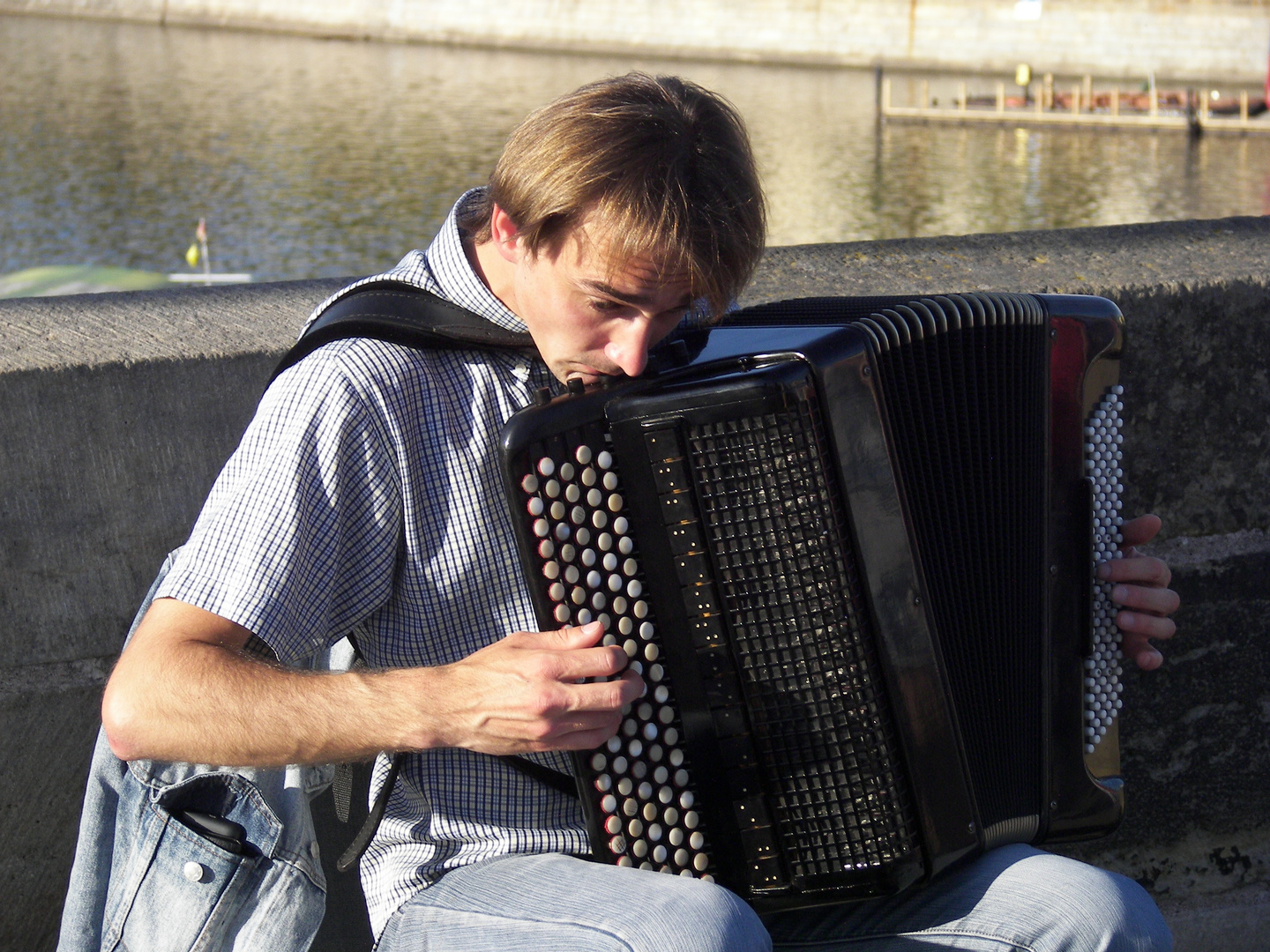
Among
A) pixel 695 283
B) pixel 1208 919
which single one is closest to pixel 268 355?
pixel 695 283

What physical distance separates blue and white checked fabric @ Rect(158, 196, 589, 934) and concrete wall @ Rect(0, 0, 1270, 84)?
40.8 meters

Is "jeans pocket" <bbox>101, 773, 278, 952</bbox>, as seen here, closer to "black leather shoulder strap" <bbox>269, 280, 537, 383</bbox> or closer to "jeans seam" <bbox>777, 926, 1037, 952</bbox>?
"black leather shoulder strap" <bbox>269, 280, 537, 383</bbox>

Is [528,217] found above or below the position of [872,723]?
above

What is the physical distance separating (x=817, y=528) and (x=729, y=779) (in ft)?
1.19

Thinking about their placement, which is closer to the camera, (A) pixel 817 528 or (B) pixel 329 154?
(A) pixel 817 528

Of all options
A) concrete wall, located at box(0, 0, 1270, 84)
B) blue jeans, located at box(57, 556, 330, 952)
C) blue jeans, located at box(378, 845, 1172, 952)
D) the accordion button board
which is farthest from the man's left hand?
concrete wall, located at box(0, 0, 1270, 84)

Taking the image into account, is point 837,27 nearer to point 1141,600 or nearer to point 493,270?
point 1141,600

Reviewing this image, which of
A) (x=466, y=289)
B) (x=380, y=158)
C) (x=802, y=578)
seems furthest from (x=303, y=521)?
(x=380, y=158)

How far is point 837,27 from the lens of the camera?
42969 millimetres

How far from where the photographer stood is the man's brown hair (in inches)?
70.1

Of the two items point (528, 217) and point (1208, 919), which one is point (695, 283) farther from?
point (1208, 919)

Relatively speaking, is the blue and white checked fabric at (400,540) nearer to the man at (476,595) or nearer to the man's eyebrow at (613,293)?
the man at (476,595)

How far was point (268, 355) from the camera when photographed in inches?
88.0

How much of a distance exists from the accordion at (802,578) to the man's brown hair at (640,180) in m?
0.15
